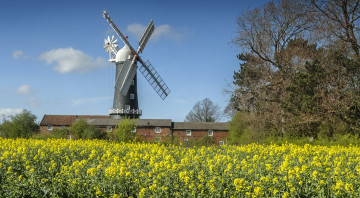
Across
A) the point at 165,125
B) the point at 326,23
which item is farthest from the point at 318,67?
the point at 165,125

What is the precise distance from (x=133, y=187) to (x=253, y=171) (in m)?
2.61

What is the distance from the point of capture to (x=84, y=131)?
44281mm

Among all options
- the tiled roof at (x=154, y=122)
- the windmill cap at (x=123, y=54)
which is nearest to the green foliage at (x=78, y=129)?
the tiled roof at (x=154, y=122)

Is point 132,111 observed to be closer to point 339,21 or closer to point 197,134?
point 197,134

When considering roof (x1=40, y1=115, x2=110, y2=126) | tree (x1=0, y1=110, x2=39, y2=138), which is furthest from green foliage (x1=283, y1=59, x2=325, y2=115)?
roof (x1=40, y1=115, x2=110, y2=126)

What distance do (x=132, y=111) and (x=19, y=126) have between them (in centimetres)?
1627

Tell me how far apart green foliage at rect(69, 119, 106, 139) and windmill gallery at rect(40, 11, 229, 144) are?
12.0 ft

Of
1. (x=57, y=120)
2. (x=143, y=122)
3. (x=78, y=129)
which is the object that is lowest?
(x=78, y=129)

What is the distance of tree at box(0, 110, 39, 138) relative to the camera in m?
48.0

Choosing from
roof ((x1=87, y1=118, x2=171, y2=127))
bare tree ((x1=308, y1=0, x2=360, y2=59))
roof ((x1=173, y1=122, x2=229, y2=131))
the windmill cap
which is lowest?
roof ((x1=173, y1=122, x2=229, y2=131))

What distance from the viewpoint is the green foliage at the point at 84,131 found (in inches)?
1741

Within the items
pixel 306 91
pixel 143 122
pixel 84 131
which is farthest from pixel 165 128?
pixel 306 91

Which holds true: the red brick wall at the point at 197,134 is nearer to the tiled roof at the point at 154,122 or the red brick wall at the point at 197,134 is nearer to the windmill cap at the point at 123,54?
the tiled roof at the point at 154,122

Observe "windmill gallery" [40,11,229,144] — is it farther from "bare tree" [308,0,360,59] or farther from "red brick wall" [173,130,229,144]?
"bare tree" [308,0,360,59]
